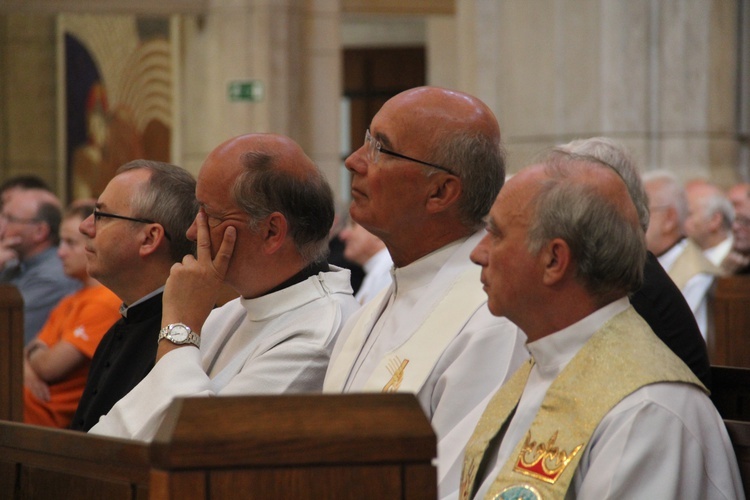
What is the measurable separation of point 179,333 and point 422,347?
2.30ft

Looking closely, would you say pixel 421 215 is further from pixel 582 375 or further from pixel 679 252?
pixel 679 252

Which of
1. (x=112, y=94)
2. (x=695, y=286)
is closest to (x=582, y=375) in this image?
(x=695, y=286)

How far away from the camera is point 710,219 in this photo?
28.1ft

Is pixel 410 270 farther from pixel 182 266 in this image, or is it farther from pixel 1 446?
pixel 1 446

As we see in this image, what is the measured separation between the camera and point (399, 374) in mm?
3035

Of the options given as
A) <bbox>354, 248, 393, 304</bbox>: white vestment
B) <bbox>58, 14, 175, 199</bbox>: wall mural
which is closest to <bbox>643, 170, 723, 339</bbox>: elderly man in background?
<bbox>354, 248, 393, 304</bbox>: white vestment

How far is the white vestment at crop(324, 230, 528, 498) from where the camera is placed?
2875mm

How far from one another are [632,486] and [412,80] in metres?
15.5

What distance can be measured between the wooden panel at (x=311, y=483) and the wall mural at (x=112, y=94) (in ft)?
34.7

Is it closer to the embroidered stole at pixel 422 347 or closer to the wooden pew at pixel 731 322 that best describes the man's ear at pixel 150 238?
the embroidered stole at pixel 422 347

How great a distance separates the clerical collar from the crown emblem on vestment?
1.11 metres

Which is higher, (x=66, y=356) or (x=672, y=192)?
(x=672, y=192)

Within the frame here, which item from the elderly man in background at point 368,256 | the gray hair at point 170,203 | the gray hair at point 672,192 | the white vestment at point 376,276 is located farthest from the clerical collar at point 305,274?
the elderly man in background at point 368,256

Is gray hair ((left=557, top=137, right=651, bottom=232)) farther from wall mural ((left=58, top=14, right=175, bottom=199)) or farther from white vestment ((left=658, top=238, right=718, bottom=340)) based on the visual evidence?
wall mural ((left=58, top=14, right=175, bottom=199))
